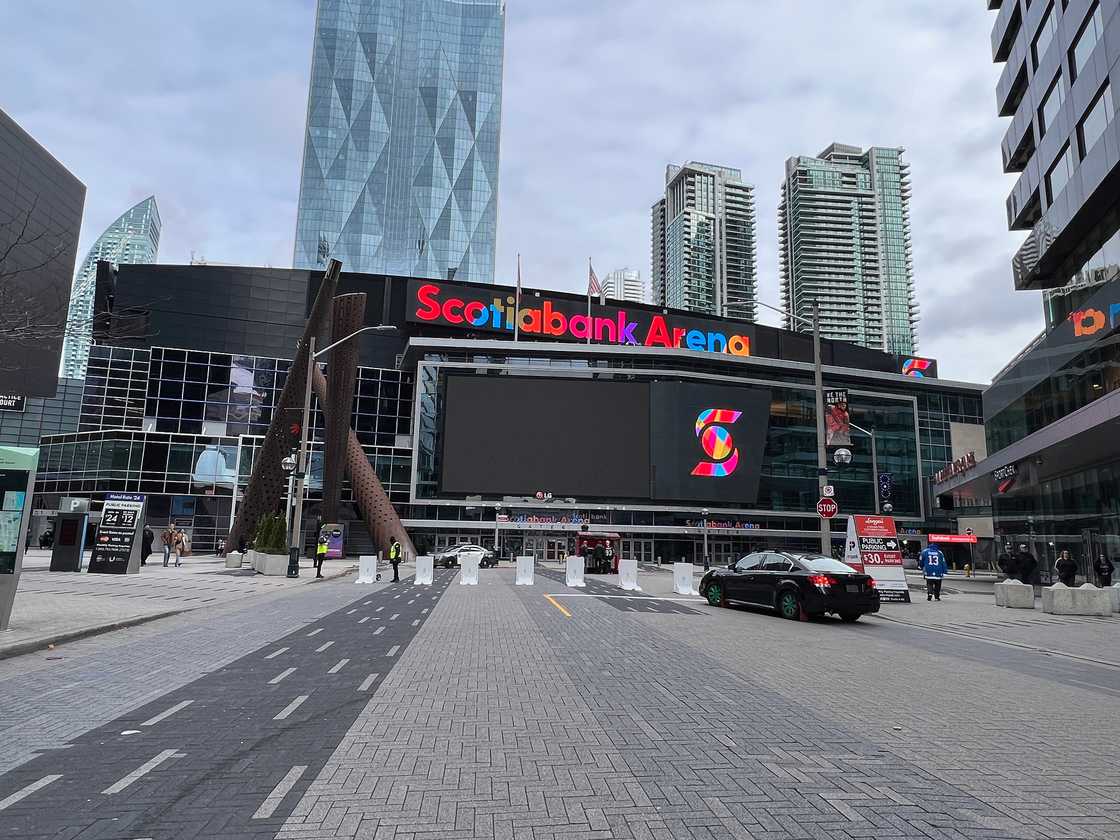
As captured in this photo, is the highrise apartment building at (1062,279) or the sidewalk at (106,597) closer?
the sidewalk at (106,597)

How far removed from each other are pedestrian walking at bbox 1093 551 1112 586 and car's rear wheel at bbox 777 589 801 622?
52.8 ft

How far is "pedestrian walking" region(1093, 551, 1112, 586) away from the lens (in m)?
25.6

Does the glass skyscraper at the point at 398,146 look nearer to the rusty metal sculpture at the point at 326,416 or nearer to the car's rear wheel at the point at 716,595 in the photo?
the rusty metal sculpture at the point at 326,416

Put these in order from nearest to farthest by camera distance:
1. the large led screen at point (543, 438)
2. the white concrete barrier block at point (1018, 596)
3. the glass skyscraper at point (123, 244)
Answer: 1. the white concrete barrier block at point (1018, 596)
2. the large led screen at point (543, 438)
3. the glass skyscraper at point (123, 244)

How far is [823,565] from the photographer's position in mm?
16672

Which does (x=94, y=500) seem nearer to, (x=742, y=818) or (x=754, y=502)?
(x=754, y=502)

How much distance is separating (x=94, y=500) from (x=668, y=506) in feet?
161

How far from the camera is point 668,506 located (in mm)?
68938

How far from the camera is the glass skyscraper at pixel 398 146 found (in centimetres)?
12975

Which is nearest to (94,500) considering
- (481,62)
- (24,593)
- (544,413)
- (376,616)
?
(544,413)

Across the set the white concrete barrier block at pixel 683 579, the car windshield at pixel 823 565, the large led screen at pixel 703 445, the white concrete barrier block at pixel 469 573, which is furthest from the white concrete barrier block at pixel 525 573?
the large led screen at pixel 703 445

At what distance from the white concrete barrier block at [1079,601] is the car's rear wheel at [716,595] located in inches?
345

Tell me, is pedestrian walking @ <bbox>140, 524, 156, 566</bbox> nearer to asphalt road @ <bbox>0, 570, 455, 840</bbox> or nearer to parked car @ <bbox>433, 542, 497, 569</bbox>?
parked car @ <bbox>433, 542, 497, 569</bbox>

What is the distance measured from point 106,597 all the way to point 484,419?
5062 centimetres
